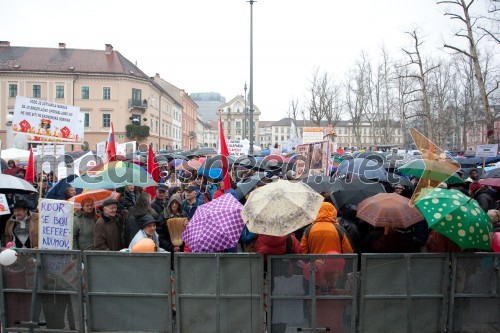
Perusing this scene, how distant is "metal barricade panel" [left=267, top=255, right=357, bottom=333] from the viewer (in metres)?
5.04

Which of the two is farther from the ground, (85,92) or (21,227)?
(85,92)

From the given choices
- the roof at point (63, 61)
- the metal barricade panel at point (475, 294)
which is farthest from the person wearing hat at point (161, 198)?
the roof at point (63, 61)

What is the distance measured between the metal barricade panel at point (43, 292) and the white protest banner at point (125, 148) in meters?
12.8

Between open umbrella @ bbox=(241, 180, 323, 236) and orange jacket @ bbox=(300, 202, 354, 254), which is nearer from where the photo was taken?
open umbrella @ bbox=(241, 180, 323, 236)

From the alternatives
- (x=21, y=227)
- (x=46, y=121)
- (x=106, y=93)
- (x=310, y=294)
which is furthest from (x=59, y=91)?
(x=310, y=294)

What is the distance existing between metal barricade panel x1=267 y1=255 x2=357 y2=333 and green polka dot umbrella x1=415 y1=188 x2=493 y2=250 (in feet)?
3.48

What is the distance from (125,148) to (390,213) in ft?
48.9

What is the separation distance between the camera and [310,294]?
16.5ft

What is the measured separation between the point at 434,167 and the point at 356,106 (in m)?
46.1

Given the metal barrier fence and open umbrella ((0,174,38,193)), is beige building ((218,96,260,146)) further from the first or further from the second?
the metal barrier fence

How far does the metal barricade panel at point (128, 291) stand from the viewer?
5.14 metres

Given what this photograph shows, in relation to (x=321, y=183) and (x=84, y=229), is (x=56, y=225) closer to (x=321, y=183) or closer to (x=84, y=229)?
(x=84, y=229)

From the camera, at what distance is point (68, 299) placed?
17.5 feet

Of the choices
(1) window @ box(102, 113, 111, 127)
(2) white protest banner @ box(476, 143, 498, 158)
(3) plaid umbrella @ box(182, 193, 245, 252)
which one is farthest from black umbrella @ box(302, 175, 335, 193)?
(1) window @ box(102, 113, 111, 127)
